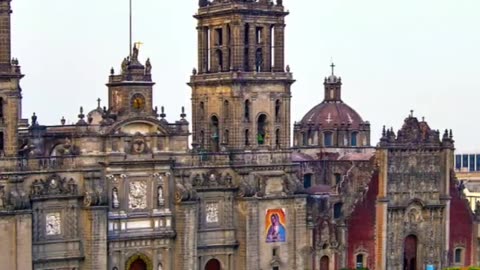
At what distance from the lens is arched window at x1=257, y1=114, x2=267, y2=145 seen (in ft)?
247

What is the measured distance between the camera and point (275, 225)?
74.5m

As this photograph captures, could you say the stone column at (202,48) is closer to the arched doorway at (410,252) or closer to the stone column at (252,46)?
the stone column at (252,46)

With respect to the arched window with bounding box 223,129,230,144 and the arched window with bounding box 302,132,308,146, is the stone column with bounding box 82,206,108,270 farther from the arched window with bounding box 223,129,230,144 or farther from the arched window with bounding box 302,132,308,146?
the arched window with bounding box 302,132,308,146

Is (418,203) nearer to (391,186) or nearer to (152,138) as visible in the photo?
(391,186)

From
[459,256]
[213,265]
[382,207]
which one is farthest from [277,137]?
[459,256]

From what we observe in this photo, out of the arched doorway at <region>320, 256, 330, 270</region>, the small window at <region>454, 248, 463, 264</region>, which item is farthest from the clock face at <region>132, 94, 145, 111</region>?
the small window at <region>454, 248, 463, 264</region>

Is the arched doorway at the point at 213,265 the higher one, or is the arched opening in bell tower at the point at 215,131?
the arched opening in bell tower at the point at 215,131

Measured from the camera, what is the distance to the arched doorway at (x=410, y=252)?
8219cm

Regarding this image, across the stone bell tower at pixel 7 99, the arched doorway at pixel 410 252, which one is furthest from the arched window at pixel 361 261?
the stone bell tower at pixel 7 99

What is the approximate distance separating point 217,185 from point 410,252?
16.2m

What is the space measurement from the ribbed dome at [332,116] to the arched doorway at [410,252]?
54.1ft

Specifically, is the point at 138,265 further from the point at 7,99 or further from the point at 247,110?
the point at 7,99

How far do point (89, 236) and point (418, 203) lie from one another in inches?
936

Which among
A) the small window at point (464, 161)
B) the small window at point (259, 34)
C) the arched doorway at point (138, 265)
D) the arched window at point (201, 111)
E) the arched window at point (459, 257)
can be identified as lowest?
the arched window at point (459, 257)
